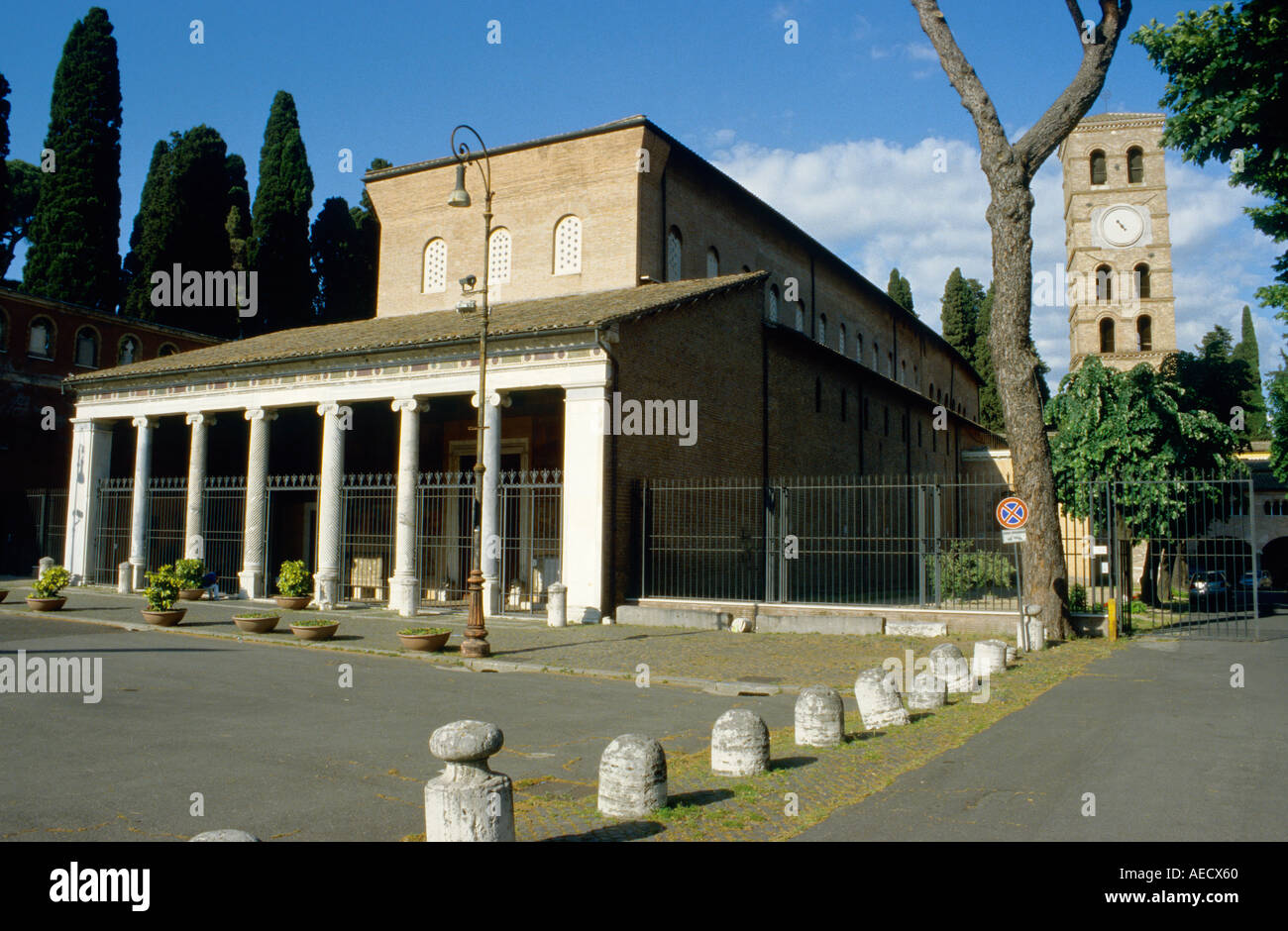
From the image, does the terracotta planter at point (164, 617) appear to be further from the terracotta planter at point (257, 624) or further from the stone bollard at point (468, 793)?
the stone bollard at point (468, 793)

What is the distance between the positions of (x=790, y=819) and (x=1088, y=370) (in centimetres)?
2532

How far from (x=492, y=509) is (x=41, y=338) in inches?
845

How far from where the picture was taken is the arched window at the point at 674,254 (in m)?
24.7

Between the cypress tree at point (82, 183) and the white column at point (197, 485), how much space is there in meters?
16.5

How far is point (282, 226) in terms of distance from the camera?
139 feet

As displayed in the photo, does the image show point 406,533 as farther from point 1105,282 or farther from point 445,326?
point 1105,282

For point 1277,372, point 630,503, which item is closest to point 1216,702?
point 630,503

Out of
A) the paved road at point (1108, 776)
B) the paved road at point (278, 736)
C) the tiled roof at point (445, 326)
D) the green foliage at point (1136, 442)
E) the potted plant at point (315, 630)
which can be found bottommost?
the paved road at point (278, 736)

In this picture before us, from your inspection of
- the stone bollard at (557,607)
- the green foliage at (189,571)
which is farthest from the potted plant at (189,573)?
the stone bollard at (557,607)

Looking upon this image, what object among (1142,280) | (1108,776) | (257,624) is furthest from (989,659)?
(1142,280)

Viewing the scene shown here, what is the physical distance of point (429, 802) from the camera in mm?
4578

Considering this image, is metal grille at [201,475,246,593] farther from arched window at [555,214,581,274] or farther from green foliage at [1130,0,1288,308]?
green foliage at [1130,0,1288,308]

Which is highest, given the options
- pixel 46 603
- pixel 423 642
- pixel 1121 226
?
pixel 1121 226
